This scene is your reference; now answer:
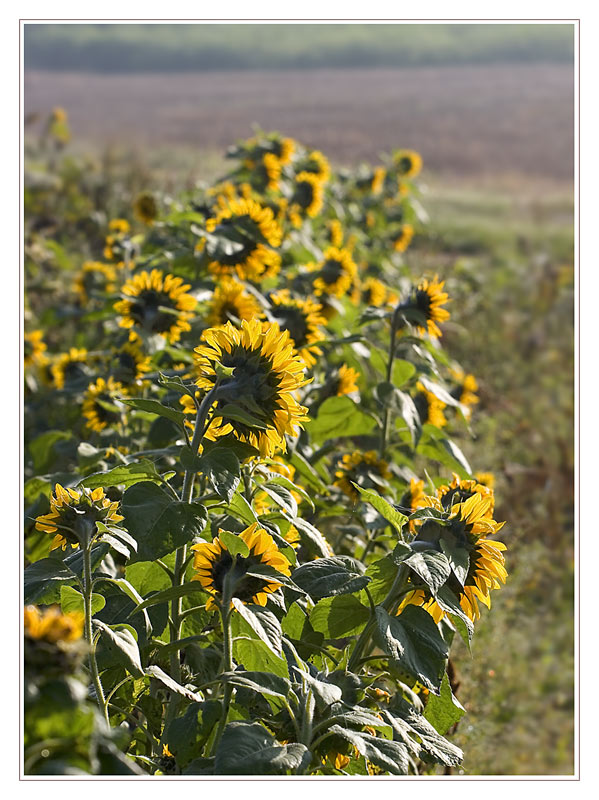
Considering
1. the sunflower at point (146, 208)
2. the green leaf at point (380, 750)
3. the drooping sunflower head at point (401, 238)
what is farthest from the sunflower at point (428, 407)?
the drooping sunflower head at point (401, 238)

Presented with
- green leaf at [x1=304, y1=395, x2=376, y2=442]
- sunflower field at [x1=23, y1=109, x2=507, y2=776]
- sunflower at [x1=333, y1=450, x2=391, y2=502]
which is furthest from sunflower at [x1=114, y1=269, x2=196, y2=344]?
sunflower at [x1=333, y1=450, x2=391, y2=502]

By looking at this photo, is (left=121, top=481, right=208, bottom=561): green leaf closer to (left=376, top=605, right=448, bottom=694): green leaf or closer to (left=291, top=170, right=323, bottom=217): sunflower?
(left=376, top=605, right=448, bottom=694): green leaf

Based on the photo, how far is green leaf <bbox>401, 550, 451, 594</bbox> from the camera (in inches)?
52.6

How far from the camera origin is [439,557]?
139 cm

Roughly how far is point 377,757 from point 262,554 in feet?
1.12

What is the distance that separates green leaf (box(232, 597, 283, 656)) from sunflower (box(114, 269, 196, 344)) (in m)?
1.24

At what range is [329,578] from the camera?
148 centimetres

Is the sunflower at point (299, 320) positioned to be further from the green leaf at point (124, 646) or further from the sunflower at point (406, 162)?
the sunflower at point (406, 162)

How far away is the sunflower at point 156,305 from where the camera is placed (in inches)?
97.0

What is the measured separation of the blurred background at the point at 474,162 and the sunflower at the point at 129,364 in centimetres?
129

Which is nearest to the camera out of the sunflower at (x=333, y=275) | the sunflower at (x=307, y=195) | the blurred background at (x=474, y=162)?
the sunflower at (x=333, y=275)

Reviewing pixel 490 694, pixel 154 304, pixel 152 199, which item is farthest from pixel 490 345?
pixel 154 304

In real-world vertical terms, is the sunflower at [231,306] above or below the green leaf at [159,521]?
above

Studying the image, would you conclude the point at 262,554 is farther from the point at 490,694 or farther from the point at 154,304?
the point at 490,694
